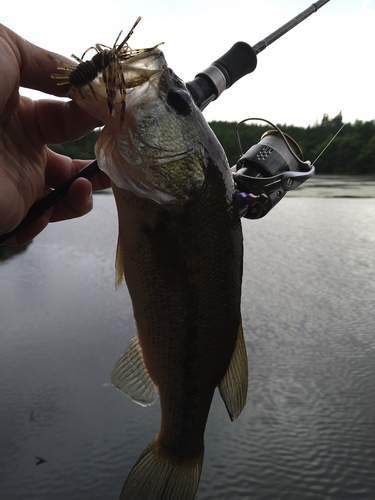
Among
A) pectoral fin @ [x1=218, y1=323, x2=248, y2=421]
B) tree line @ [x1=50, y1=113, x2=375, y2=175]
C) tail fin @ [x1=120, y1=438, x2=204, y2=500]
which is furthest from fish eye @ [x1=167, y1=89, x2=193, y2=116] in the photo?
tree line @ [x1=50, y1=113, x2=375, y2=175]

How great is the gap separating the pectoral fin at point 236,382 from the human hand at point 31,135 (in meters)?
0.98

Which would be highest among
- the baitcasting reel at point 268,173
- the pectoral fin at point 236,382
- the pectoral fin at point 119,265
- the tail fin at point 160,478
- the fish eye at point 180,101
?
the fish eye at point 180,101

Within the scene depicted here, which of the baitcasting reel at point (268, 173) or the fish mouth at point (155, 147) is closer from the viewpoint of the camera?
the fish mouth at point (155, 147)

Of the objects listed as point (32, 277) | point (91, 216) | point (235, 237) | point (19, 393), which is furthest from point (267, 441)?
point (91, 216)

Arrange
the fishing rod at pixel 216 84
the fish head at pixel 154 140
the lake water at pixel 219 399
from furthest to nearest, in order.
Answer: the lake water at pixel 219 399 → the fishing rod at pixel 216 84 → the fish head at pixel 154 140

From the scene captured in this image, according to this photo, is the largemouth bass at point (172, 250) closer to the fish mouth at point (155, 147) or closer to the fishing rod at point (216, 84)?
the fish mouth at point (155, 147)

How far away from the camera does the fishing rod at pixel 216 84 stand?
162cm

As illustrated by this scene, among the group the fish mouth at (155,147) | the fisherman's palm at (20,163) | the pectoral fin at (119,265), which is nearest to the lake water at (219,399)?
the fisherman's palm at (20,163)

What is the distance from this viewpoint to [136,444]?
11.9 ft

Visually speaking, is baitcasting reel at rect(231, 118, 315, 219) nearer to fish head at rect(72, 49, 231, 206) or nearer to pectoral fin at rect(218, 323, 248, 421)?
fish head at rect(72, 49, 231, 206)

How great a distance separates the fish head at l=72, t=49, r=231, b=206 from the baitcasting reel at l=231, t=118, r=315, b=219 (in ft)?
1.34

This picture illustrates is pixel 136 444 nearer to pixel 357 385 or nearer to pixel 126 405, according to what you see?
pixel 126 405

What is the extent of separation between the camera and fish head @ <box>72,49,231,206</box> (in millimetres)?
1152

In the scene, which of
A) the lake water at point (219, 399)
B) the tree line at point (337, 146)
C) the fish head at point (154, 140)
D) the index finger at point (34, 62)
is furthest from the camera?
the tree line at point (337, 146)
